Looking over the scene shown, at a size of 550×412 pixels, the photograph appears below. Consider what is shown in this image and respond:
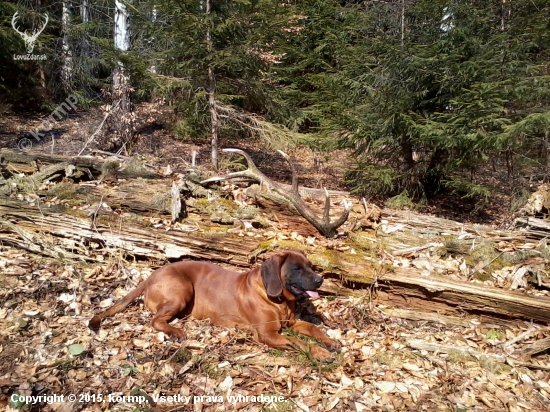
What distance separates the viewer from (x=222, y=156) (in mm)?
12469

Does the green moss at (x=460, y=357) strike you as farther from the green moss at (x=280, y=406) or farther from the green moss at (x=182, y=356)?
the green moss at (x=182, y=356)

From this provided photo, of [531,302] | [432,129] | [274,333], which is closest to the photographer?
[274,333]

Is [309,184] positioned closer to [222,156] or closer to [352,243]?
[222,156]

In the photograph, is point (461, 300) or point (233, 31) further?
point (233, 31)

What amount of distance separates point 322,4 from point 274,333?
1249 centimetres

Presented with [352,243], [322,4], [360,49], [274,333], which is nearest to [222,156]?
[360,49]

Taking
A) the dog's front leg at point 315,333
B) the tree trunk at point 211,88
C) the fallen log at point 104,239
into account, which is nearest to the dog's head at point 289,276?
the dog's front leg at point 315,333

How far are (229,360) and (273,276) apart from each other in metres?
0.91

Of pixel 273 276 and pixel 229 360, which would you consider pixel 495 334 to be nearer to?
pixel 273 276

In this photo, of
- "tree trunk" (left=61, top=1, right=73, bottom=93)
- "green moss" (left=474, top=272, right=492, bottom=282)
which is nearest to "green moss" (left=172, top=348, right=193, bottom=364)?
"green moss" (left=474, top=272, right=492, bottom=282)

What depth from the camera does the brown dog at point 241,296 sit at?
171 inches

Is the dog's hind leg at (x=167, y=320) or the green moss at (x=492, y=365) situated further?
the dog's hind leg at (x=167, y=320)

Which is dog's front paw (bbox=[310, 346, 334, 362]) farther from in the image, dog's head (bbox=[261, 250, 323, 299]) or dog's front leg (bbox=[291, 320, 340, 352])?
dog's head (bbox=[261, 250, 323, 299])

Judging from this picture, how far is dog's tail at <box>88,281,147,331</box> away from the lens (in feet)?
13.9
